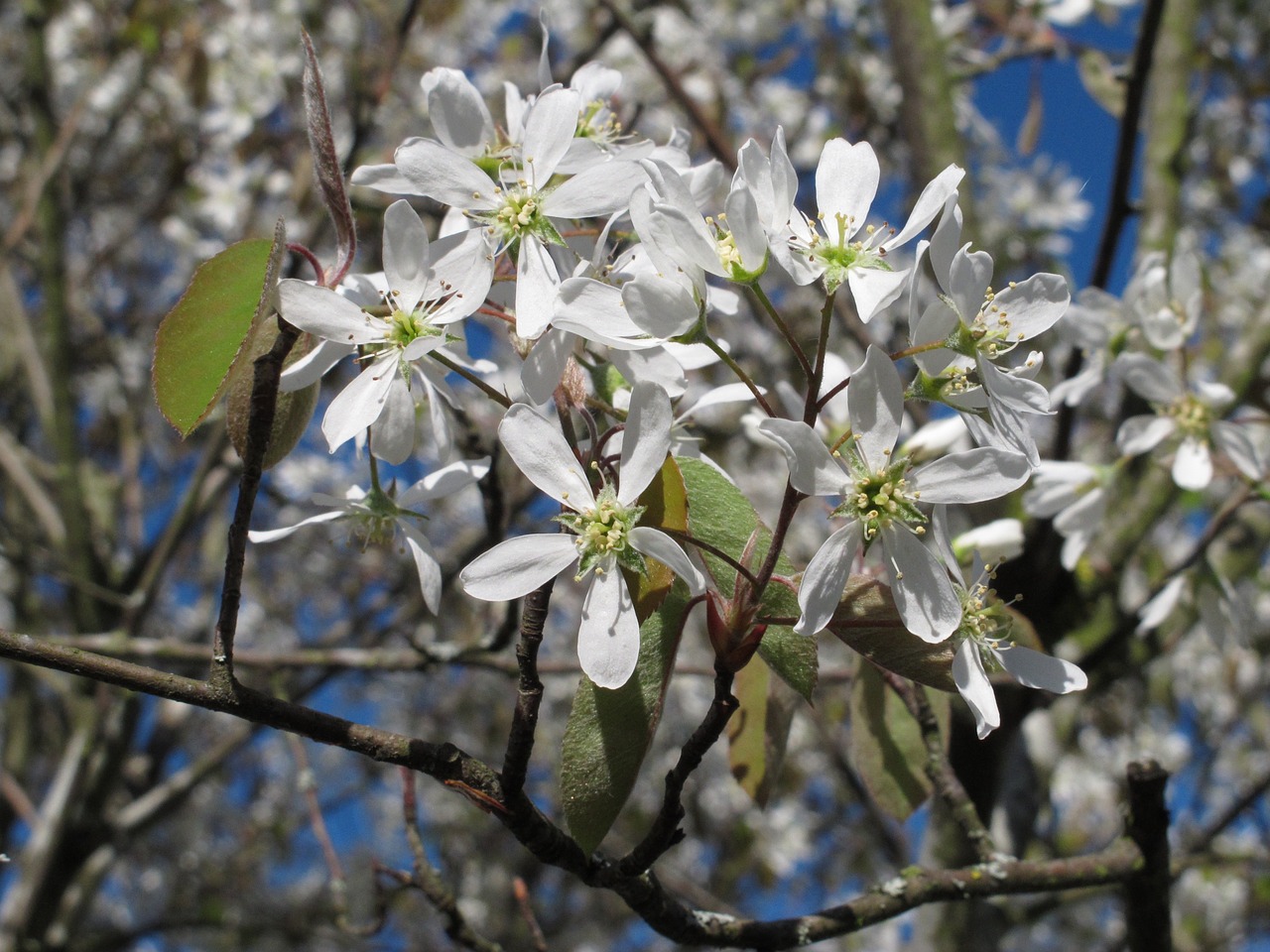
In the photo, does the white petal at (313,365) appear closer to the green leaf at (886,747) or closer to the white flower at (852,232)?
the white flower at (852,232)

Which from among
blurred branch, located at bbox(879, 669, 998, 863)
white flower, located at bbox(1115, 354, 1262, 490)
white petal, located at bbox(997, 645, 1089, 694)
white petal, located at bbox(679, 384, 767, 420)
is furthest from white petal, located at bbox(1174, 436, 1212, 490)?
white petal, located at bbox(679, 384, 767, 420)

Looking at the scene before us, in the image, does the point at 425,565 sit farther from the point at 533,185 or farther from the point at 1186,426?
the point at 1186,426

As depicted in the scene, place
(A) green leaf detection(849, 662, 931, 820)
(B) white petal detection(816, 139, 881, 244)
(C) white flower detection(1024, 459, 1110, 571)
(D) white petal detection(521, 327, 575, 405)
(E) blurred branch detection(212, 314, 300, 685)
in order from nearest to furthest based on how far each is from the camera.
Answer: (E) blurred branch detection(212, 314, 300, 685)
(D) white petal detection(521, 327, 575, 405)
(B) white petal detection(816, 139, 881, 244)
(A) green leaf detection(849, 662, 931, 820)
(C) white flower detection(1024, 459, 1110, 571)

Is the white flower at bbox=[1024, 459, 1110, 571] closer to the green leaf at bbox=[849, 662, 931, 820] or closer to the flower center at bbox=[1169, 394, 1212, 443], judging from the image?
the flower center at bbox=[1169, 394, 1212, 443]

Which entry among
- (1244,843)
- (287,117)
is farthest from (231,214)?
(1244,843)

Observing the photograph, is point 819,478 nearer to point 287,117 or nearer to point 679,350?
point 679,350

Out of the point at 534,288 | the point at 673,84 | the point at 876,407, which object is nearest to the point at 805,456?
the point at 876,407

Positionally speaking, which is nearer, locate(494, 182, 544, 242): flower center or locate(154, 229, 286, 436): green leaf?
locate(154, 229, 286, 436): green leaf
